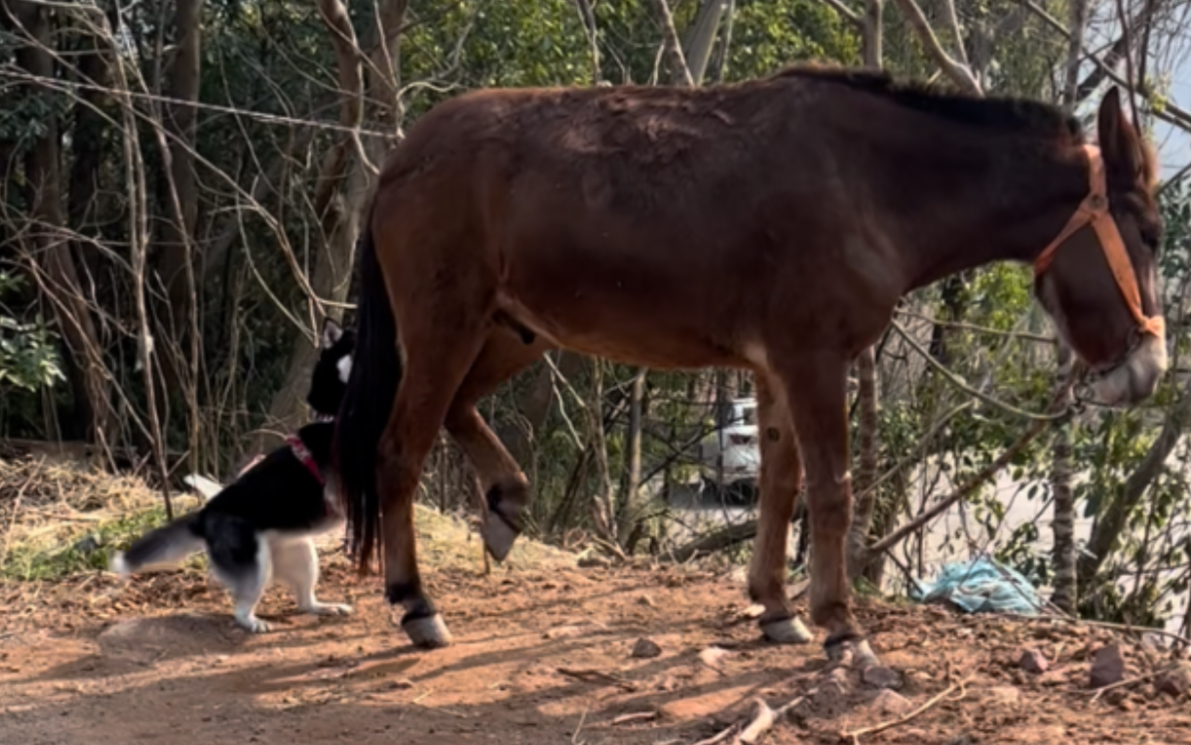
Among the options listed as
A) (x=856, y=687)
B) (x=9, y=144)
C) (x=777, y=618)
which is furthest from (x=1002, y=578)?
(x=9, y=144)

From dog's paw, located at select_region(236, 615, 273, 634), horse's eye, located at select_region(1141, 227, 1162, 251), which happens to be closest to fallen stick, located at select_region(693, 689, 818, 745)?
horse's eye, located at select_region(1141, 227, 1162, 251)

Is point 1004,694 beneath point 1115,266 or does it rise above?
beneath

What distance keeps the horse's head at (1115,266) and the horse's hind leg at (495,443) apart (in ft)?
6.80

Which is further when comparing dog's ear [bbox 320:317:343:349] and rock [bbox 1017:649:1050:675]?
dog's ear [bbox 320:317:343:349]

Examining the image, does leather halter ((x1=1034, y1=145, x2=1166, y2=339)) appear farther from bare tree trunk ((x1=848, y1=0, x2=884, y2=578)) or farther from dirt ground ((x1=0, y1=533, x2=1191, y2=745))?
bare tree trunk ((x1=848, y1=0, x2=884, y2=578))

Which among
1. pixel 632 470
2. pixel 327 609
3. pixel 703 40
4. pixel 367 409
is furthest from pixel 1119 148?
pixel 632 470

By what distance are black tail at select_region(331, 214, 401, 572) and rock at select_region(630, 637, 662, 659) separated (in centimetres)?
109

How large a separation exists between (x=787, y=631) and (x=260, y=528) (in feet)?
6.71

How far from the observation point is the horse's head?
175 inches

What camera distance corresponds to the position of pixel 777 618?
5184mm

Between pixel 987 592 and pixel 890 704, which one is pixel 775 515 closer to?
pixel 890 704

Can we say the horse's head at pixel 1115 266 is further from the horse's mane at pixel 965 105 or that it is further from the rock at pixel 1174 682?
the rock at pixel 1174 682

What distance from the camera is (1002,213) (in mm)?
4609

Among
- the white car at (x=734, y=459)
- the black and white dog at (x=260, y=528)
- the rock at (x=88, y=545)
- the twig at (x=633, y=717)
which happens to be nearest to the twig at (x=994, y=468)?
the twig at (x=633, y=717)
